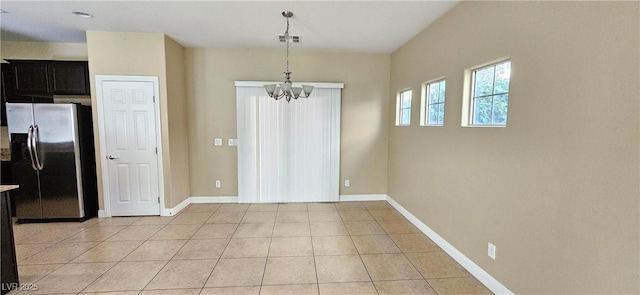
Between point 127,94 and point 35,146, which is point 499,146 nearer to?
point 127,94

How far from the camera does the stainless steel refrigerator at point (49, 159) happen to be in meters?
3.38

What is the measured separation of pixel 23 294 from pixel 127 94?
8.34ft

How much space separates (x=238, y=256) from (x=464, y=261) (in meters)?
2.32

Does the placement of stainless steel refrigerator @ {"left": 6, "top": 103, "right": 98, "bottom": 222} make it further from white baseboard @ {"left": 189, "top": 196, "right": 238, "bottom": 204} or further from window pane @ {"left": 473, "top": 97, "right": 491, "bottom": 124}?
window pane @ {"left": 473, "top": 97, "right": 491, "bottom": 124}

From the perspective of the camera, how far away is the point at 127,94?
3648 mm

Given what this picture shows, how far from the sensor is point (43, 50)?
4020 millimetres

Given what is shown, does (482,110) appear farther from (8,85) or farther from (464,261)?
(8,85)

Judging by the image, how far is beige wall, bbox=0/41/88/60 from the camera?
3.96 meters

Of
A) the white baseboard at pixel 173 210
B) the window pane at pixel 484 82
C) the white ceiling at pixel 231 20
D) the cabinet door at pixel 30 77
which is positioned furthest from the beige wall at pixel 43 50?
the window pane at pixel 484 82

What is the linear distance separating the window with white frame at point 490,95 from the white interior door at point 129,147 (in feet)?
13.5

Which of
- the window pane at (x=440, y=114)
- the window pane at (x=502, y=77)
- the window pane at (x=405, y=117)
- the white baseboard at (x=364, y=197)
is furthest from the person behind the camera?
the white baseboard at (x=364, y=197)

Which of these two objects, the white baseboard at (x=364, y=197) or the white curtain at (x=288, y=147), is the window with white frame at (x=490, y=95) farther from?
the white baseboard at (x=364, y=197)

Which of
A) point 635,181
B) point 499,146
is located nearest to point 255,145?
point 499,146

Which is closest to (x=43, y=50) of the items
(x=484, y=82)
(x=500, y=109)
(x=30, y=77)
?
(x=30, y=77)
